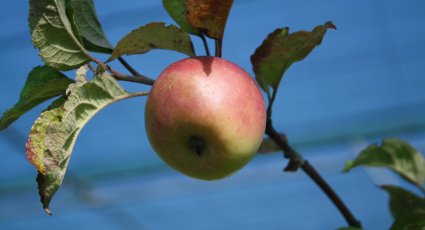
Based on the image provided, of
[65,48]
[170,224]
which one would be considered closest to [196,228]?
[170,224]

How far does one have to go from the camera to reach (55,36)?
0.62 metres

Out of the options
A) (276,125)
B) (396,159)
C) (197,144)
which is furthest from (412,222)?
(276,125)

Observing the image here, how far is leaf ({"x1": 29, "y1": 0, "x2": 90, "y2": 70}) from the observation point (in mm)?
597

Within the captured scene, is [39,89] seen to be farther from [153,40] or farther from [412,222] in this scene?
[412,222]

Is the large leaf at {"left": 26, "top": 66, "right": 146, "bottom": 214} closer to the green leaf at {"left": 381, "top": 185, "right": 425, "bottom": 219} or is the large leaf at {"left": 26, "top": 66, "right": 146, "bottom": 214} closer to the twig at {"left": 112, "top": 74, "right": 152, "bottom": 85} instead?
the twig at {"left": 112, "top": 74, "right": 152, "bottom": 85}

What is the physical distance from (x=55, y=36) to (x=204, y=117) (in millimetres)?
201

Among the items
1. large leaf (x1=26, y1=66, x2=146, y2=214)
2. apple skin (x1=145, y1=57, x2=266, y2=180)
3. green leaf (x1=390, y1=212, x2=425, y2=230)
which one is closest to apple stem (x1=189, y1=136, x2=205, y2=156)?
apple skin (x1=145, y1=57, x2=266, y2=180)

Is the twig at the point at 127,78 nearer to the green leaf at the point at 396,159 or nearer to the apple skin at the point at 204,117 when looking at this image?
the apple skin at the point at 204,117

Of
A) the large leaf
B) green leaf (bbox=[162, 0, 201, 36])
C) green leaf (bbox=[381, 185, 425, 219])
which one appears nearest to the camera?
the large leaf

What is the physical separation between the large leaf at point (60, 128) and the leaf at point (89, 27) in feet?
0.34

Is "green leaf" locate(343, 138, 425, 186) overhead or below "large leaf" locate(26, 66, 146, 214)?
below

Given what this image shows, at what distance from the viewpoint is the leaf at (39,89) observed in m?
0.61

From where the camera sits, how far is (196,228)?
188 inches

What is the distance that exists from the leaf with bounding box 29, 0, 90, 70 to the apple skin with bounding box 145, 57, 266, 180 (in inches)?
4.2
